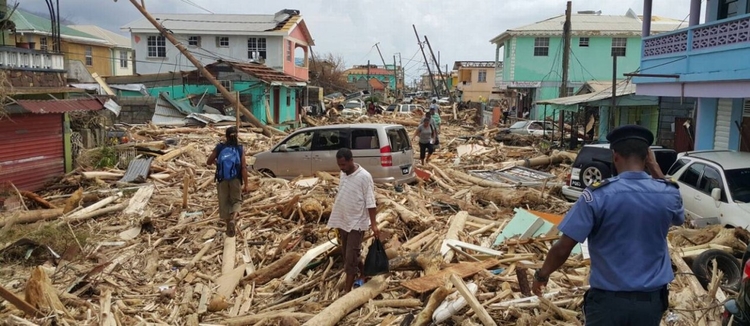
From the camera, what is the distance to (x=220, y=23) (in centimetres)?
4012

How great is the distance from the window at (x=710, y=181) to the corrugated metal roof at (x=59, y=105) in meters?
12.6

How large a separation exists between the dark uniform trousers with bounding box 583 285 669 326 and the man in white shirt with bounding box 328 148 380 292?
330 centimetres

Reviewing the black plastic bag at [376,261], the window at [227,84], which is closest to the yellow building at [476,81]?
the window at [227,84]

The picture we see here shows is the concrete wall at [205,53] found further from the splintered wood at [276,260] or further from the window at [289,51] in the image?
the splintered wood at [276,260]

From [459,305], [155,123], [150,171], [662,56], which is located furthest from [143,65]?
[459,305]

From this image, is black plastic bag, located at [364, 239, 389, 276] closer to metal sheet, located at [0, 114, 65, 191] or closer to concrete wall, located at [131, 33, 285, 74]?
metal sheet, located at [0, 114, 65, 191]

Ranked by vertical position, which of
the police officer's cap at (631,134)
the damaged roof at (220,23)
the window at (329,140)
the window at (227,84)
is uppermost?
the damaged roof at (220,23)

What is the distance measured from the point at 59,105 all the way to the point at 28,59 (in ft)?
4.29

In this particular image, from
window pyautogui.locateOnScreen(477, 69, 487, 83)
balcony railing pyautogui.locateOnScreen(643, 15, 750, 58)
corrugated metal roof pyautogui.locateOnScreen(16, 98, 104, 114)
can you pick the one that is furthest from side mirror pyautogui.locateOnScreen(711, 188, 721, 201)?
window pyautogui.locateOnScreen(477, 69, 487, 83)

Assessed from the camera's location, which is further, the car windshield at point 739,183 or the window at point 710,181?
the window at point 710,181

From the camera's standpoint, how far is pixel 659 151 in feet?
42.2

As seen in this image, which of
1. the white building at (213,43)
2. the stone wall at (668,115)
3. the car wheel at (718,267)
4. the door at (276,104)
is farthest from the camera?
the white building at (213,43)

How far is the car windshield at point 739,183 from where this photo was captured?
8984 millimetres

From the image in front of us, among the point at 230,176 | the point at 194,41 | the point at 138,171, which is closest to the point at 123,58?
the point at 194,41
